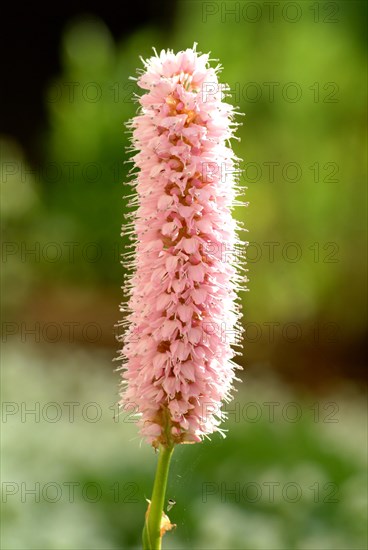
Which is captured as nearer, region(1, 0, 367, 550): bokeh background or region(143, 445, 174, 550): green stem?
region(143, 445, 174, 550): green stem

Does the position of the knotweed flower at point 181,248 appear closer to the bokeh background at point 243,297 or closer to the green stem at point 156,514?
the green stem at point 156,514

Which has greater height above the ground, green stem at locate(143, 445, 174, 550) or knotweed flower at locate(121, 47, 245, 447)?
knotweed flower at locate(121, 47, 245, 447)

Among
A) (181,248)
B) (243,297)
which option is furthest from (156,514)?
(243,297)

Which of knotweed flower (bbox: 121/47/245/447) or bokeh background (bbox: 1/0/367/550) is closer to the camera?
knotweed flower (bbox: 121/47/245/447)

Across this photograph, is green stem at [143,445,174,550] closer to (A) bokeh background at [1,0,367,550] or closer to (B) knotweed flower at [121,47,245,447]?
(B) knotweed flower at [121,47,245,447]

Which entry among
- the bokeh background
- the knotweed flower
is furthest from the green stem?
the bokeh background
